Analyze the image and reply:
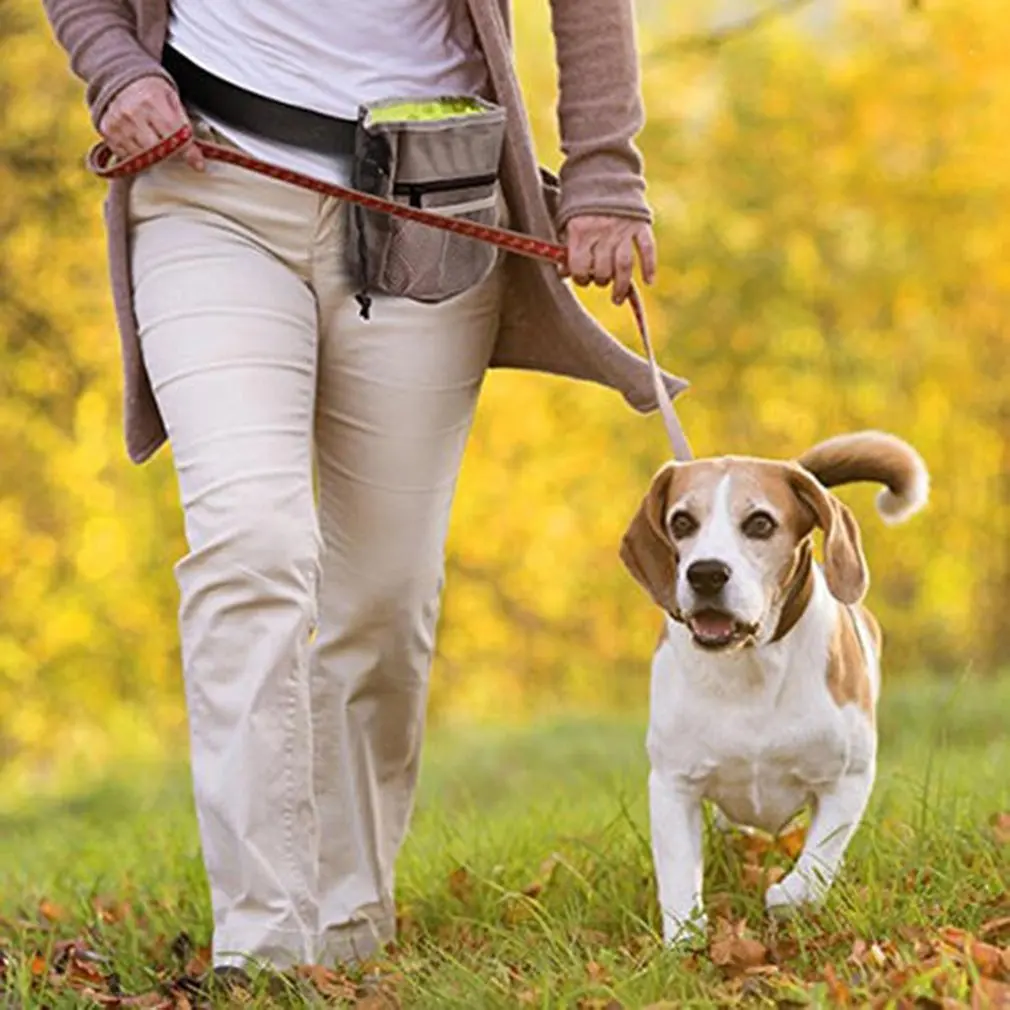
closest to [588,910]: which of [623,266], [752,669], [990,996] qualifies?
[752,669]

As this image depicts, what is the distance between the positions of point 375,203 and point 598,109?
19.3 inches

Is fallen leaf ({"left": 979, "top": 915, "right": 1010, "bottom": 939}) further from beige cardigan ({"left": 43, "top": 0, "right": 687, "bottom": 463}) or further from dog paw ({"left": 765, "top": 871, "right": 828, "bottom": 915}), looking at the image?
beige cardigan ({"left": 43, "top": 0, "right": 687, "bottom": 463})

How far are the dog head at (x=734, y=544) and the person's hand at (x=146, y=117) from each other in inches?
39.7

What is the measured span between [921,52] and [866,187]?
1.13 m

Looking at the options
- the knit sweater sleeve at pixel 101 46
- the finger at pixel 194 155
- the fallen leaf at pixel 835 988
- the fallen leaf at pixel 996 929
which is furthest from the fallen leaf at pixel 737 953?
the knit sweater sleeve at pixel 101 46

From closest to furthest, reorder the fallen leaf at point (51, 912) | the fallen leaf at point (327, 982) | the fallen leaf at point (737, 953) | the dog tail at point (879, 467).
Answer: the fallen leaf at point (737, 953)
the fallen leaf at point (327, 982)
the dog tail at point (879, 467)
the fallen leaf at point (51, 912)

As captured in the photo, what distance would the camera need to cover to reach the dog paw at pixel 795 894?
3822 millimetres

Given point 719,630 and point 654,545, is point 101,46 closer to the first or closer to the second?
point 654,545

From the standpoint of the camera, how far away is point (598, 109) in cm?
409

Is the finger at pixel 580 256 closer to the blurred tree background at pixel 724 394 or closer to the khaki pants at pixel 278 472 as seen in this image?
the khaki pants at pixel 278 472

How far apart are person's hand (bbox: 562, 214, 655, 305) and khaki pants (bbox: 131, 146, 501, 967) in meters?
0.22

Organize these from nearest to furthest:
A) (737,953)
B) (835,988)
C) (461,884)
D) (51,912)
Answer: (835,988)
(737,953)
(461,884)
(51,912)

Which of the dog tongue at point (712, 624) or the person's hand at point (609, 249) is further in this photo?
the person's hand at point (609, 249)

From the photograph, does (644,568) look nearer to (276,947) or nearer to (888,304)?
(276,947)
